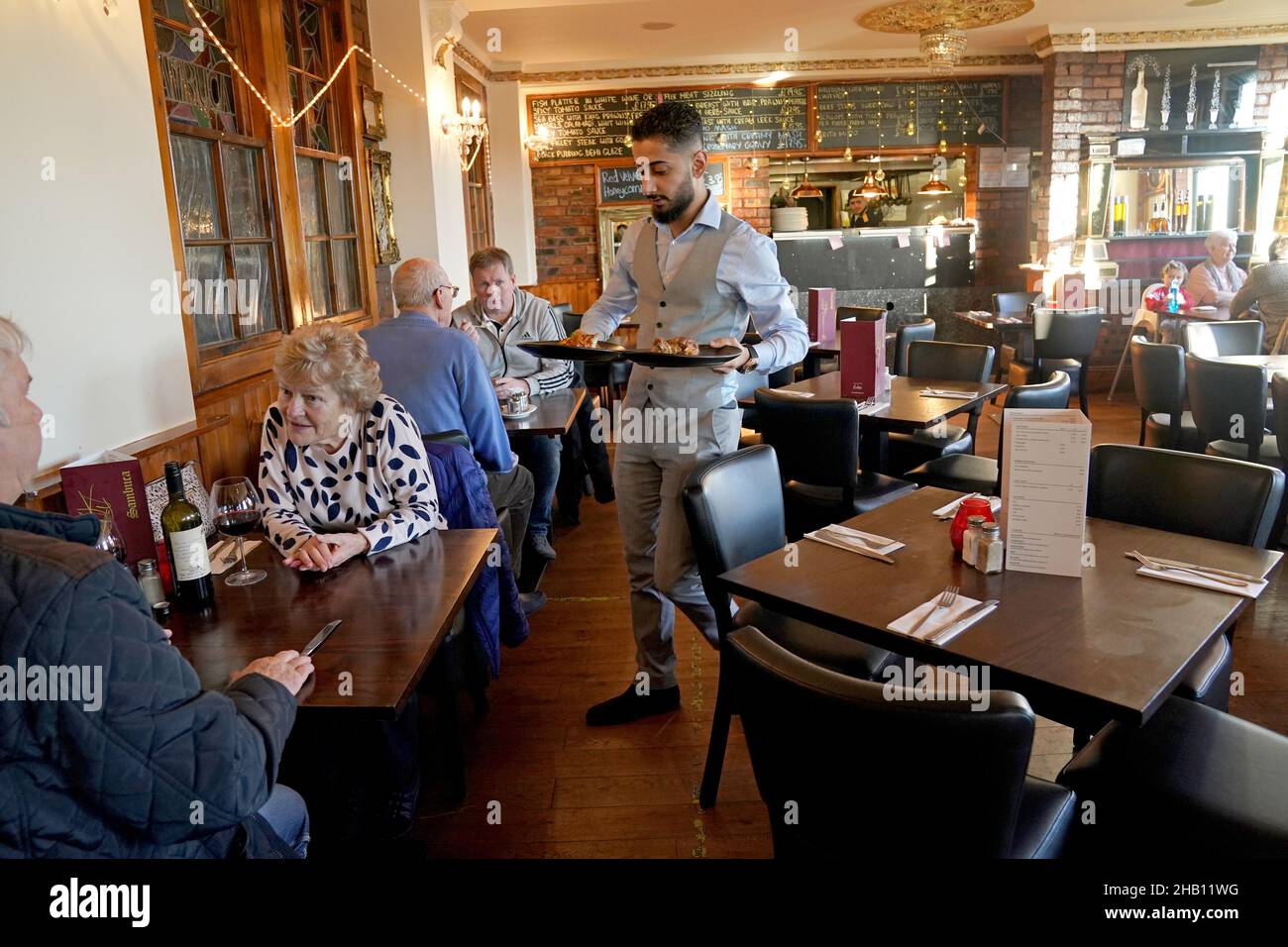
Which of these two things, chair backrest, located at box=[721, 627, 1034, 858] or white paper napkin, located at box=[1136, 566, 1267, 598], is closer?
chair backrest, located at box=[721, 627, 1034, 858]

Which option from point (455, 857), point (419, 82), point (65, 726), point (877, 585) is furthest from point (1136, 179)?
point (65, 726)

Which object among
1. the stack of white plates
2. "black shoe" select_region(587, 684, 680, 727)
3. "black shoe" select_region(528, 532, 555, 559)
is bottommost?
"black shoe" select_region(587, 684, 680, 727)

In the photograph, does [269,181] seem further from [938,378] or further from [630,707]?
[938,378]

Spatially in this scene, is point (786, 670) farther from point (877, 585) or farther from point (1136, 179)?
point (1136, 179)

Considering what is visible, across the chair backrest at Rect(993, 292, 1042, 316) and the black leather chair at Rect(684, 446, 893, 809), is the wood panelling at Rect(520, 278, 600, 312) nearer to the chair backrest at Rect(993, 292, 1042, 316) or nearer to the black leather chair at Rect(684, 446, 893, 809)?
the chair backrest at Rect(993, 292, 1042, 316)

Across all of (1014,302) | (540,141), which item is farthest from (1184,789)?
(540,141)

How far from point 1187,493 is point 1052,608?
81cm

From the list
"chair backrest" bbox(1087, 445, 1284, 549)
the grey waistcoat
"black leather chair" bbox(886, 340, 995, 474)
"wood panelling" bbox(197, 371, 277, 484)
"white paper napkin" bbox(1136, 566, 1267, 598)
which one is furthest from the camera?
"black leather chair" bbox(886, 340, 995, 474)

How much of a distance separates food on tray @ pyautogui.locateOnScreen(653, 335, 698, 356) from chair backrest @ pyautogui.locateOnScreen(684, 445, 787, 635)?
0.31 m

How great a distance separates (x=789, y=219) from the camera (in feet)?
27.4

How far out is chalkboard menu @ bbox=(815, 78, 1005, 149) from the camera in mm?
8312

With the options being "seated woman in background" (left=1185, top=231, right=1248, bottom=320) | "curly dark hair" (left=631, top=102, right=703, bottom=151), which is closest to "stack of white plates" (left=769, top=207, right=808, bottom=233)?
"seated woman in background" (left=1185, top=231, right=1248, bottom=320)

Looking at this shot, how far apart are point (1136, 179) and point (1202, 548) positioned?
7.22m

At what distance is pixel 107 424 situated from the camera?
237 cm
